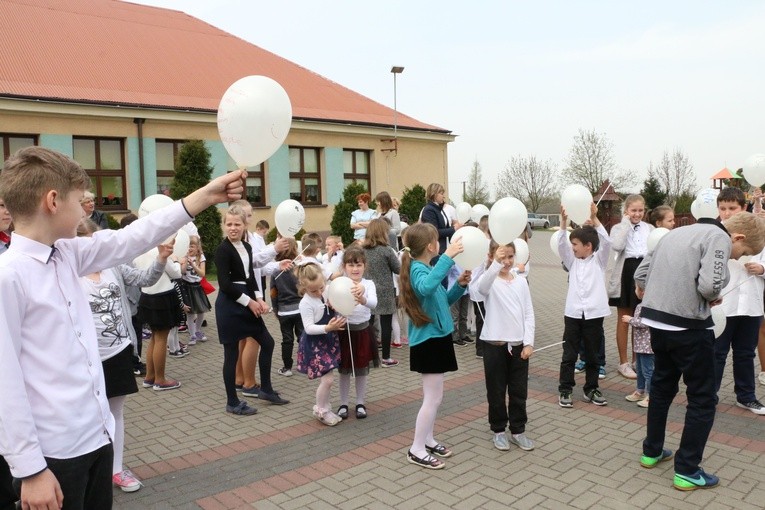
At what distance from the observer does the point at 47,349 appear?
2.02m

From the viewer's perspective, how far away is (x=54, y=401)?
2016 millimetres

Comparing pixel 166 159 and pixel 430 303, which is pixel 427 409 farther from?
pixel 166 159

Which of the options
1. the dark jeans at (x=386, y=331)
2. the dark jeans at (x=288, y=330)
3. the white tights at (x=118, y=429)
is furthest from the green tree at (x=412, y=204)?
the white tights at (x=118, y=429)

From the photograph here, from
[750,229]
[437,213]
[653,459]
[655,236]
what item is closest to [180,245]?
[437,213]

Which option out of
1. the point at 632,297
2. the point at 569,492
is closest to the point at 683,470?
the point at 569,492

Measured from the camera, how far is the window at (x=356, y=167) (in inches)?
997

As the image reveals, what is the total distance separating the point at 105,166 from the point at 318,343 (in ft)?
56.3

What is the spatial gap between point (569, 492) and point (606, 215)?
1163 inches

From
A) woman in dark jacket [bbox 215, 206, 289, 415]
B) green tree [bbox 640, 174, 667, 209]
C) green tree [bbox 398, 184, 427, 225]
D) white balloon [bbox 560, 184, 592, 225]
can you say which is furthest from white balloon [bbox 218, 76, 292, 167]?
green tree [bbox 640, 174, 667, 209]

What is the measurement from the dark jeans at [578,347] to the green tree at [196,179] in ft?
47.6

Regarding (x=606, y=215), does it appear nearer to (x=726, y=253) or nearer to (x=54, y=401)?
(x=726, y=253)

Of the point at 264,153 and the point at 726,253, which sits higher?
the point at 264,153

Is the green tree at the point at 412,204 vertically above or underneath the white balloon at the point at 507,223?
above

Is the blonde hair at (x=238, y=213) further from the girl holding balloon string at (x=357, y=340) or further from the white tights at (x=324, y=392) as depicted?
the white tights at (x=324, y=392)
